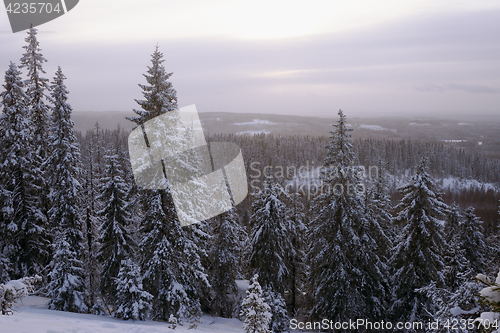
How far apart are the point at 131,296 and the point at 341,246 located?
12134 millimetres

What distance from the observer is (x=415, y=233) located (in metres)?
19.6

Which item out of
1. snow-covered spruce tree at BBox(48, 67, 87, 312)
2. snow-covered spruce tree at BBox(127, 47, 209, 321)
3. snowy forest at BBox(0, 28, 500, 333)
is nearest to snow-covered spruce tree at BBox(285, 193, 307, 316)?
snowy forest at BBox(0, 28, 500, 333)

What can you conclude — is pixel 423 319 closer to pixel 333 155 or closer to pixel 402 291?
pixel 402 291

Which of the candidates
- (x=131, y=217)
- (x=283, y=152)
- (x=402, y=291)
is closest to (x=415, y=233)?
(x=402, y=291)

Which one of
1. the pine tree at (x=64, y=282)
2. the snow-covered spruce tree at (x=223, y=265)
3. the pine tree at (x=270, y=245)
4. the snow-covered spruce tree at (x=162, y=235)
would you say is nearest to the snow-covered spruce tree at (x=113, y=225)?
the pine tree at (x=64, y=282)

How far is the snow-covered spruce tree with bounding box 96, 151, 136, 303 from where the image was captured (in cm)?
1909

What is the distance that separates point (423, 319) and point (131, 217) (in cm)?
1850

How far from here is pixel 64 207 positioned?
19141 millimetres

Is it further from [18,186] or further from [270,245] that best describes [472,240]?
[18,186]

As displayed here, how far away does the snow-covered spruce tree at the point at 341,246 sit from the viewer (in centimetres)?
1925

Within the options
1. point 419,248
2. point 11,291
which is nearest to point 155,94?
point 11,291

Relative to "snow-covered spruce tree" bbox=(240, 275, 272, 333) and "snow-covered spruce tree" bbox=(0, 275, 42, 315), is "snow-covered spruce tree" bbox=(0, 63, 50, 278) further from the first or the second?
"snow-covered spruce tree" bbox=(240, 275, 272, 333)

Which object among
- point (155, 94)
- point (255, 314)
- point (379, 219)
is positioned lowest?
point (379, 219)

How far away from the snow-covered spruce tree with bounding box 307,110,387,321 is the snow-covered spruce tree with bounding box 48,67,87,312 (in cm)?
1443
